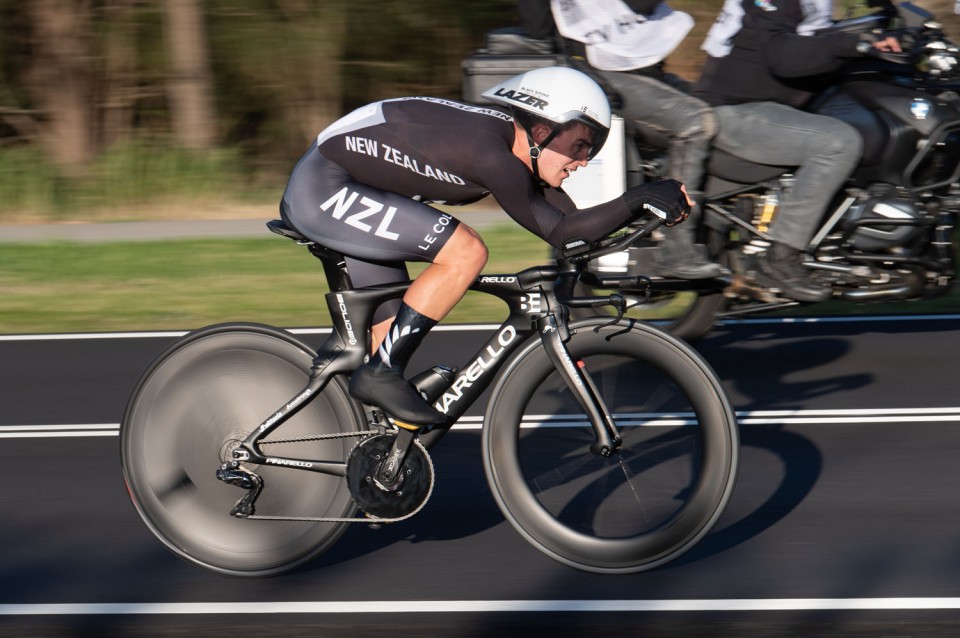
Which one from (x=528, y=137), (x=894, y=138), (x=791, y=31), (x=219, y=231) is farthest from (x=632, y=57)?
(x=219, y=231)

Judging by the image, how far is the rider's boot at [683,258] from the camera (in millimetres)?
7371

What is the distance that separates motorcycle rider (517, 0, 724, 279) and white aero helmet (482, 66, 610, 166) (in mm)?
3030

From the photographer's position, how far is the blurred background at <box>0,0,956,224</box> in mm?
15375

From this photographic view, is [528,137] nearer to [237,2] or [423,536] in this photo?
[423,536]

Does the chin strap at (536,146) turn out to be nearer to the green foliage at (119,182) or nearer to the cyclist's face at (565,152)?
the cyclist's face at (565,152)

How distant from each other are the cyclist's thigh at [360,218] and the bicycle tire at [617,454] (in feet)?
1.61

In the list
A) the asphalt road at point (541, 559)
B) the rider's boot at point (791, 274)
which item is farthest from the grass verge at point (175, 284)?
the asphalt road at point (541, 559)

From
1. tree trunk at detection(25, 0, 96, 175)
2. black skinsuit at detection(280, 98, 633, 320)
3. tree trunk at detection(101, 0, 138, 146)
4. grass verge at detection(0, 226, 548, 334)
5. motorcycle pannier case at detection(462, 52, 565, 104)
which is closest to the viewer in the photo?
black skinsuit at detection(280, 98, 633, 320)

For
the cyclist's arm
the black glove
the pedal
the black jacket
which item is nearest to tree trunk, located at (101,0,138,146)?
the black jacket

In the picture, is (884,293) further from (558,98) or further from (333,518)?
(333,518)

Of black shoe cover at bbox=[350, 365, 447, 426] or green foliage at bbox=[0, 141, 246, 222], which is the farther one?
green foliage at bbox=[0, 141, 246, 222]

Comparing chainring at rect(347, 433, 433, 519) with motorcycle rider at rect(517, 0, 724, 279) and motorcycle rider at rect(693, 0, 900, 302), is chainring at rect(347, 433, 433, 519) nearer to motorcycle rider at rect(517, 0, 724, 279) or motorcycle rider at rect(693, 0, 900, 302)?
motorcycle rider at rect(517, 0, 724, 279)

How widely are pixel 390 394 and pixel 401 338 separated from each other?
183mm

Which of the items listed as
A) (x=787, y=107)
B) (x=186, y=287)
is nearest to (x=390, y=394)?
(x=787, y=107)
